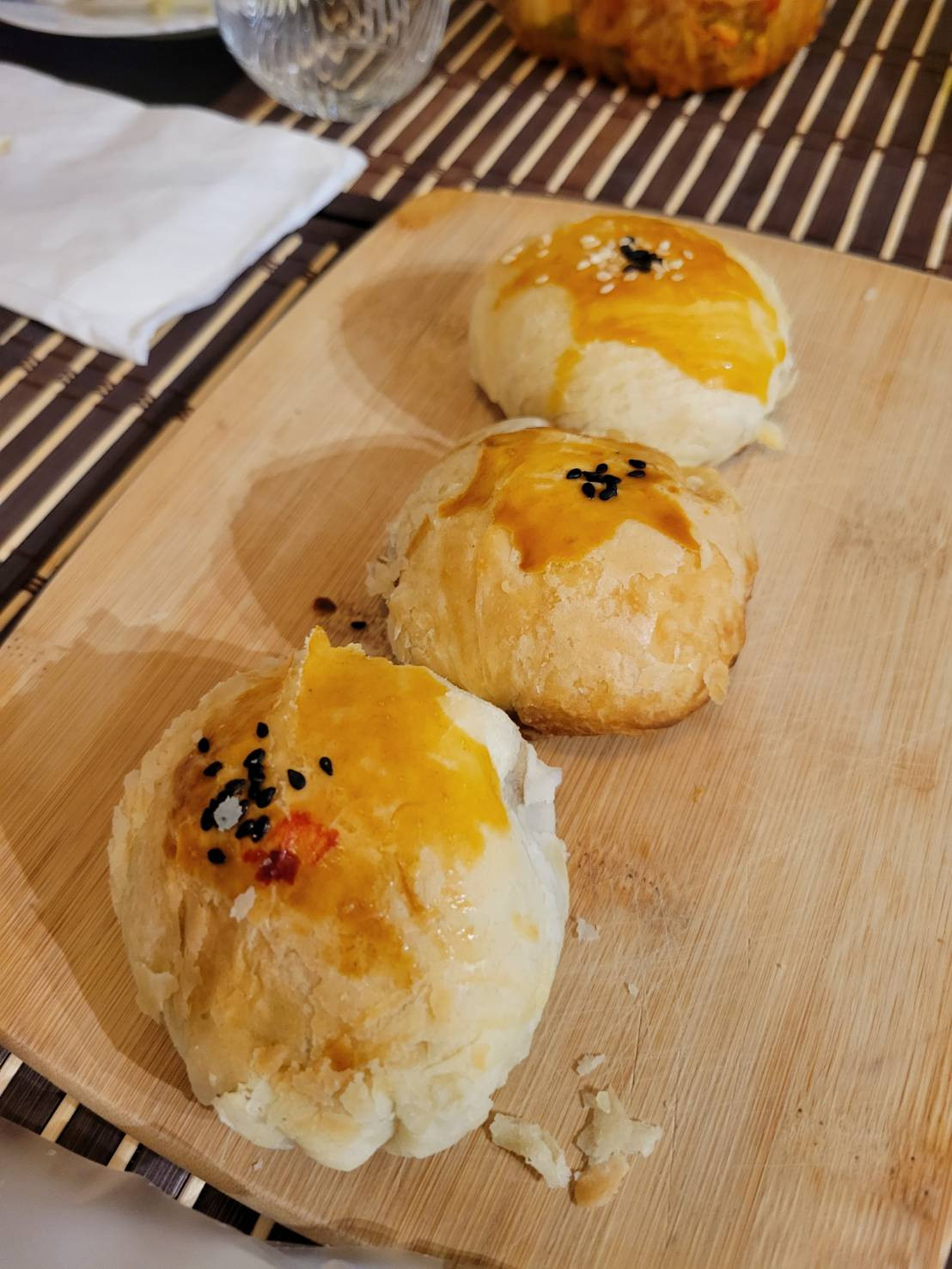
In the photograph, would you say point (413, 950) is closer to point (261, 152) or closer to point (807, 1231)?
point (807, 1231)

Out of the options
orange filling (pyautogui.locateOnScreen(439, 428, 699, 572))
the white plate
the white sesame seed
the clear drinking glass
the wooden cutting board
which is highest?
the white plate

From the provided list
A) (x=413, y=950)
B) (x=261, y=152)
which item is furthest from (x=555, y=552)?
(x=261, y=152)

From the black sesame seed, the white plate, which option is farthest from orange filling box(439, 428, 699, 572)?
the white plate

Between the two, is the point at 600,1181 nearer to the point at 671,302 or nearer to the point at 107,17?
the point at 671,302

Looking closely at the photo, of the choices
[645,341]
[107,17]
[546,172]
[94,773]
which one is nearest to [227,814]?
[94,773]

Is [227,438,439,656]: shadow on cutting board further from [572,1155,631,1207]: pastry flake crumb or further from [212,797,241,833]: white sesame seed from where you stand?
[572,1155,631,1207]: pastry flake crumb

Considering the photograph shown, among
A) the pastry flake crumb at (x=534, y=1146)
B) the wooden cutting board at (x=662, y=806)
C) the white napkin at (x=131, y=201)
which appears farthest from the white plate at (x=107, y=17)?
the pastry flake crumb at (x=534, y=1146)

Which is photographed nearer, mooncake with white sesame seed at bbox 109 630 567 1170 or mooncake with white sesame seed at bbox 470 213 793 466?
mooncake with white sesame seed at bbox 109 630 567 1170
